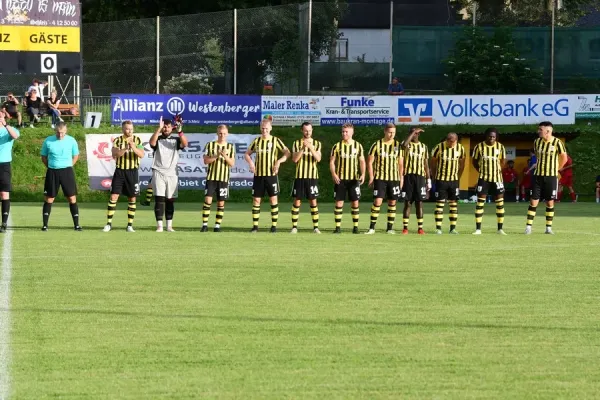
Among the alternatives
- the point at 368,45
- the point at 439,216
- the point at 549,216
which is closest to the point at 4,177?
the point at 439,216

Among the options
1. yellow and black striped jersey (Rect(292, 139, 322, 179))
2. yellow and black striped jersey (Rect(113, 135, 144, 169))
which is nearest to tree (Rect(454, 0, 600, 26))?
yellow and black striped jersey (Rect(292, 139, 322, 179))

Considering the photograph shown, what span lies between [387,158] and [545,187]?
2854 mm

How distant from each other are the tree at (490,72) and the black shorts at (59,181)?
70.4 feet

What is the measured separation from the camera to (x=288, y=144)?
37.7m

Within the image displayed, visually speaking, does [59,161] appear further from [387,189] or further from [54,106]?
[54,106]

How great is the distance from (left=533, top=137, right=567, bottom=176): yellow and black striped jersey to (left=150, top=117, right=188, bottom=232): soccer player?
6.29 metres

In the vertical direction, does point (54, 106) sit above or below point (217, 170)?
above

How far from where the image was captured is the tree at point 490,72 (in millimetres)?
39750

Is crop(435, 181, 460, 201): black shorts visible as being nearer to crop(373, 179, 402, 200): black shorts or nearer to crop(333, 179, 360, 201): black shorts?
crop(373, 179, 402, 200): black shorts

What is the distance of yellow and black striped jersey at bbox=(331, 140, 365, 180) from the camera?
2145cm

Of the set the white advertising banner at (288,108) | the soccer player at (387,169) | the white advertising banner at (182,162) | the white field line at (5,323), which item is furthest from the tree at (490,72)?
the white field line at (5,323)

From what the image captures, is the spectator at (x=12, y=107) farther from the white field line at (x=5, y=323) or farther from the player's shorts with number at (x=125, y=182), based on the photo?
the white field line at (x=5, y=323)

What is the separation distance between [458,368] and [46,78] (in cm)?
3368

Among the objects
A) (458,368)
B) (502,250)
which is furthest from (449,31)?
(458,368)
